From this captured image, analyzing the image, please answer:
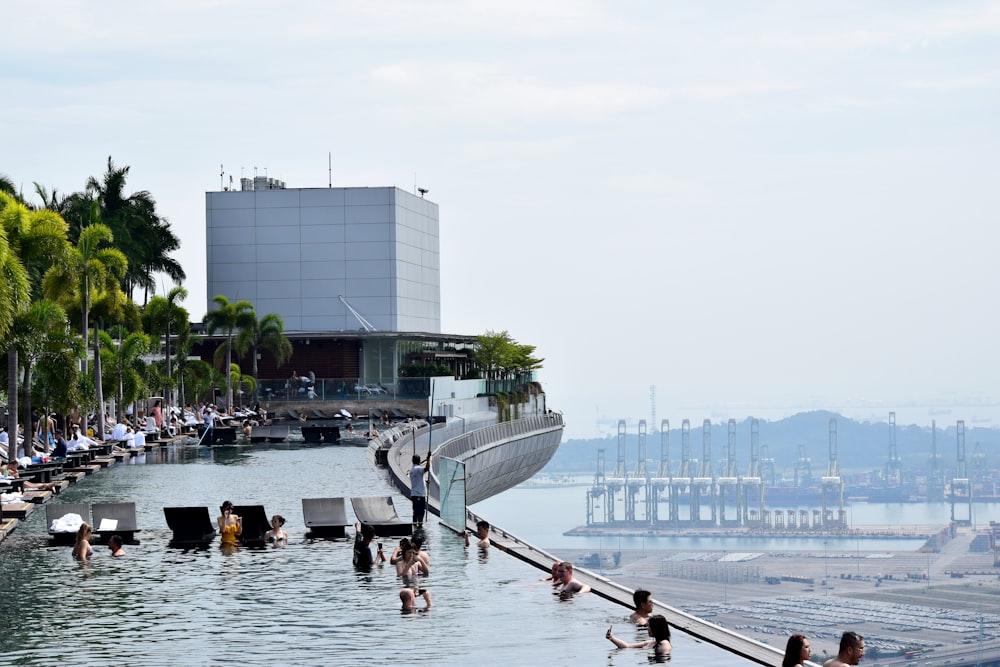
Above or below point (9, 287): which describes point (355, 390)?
below

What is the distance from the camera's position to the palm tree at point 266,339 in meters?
97.3

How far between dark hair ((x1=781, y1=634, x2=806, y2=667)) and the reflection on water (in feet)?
5.60

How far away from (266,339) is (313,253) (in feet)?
95.1

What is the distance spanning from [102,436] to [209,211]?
75.2 metres

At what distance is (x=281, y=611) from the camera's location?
1873 cm

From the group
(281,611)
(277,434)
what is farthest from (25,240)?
(281,611)

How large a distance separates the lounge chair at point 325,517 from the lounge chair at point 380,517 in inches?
12.9

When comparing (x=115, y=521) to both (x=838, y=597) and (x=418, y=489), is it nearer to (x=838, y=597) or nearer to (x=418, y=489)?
(x=418, y=489)

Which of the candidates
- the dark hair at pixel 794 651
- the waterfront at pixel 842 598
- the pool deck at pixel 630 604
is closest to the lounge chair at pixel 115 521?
the pool deck at pixel 630 604

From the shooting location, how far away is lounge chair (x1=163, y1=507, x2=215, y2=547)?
25938 millimetres

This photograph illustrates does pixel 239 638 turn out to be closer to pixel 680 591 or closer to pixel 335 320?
pixel 335 320

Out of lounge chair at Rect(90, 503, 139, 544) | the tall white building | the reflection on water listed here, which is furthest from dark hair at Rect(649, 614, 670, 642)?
the tall white building

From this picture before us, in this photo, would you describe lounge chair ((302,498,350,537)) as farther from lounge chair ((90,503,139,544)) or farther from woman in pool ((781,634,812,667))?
woman in pool ((781,634,812,667))

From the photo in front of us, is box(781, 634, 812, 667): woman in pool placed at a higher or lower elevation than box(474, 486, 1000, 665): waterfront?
higher
